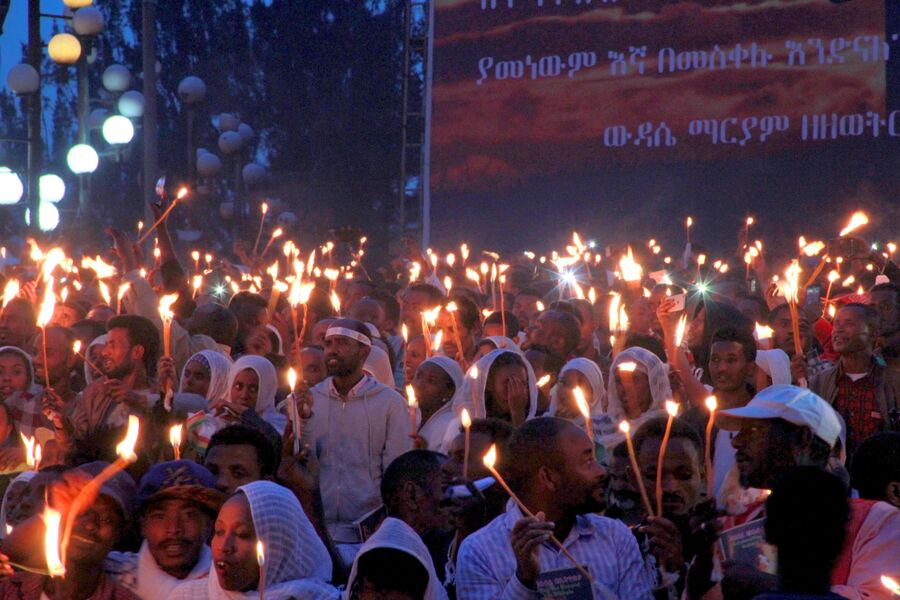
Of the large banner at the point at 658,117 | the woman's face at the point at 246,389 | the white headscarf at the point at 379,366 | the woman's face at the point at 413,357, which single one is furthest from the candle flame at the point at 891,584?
the large banner at the point at 658,117

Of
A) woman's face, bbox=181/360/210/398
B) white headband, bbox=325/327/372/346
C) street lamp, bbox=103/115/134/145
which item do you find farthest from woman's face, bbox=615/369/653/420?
street lamp, bbox=103/115/134/145

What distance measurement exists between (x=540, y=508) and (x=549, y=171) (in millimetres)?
12411

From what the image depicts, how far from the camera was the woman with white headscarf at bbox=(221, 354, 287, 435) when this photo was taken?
20.9ft

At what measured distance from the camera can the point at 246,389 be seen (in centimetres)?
638

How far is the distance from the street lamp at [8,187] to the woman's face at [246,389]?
8.78 meters

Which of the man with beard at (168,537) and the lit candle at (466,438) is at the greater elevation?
the lit candle at (466,438)

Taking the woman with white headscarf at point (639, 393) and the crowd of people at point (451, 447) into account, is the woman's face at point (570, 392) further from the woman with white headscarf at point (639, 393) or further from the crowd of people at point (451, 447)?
the woman with white headscarf at point (639, 393)


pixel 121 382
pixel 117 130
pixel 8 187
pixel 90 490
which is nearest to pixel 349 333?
pixel 121 382

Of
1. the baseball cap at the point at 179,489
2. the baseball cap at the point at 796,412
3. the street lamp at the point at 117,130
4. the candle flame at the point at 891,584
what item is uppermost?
the street lamp at the point at 117,130

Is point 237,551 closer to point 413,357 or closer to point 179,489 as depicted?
point 179,489

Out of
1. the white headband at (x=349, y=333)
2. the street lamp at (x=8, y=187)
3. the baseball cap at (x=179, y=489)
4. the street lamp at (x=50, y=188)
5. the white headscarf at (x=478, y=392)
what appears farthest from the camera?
the street lamp at (x=50, y=188)

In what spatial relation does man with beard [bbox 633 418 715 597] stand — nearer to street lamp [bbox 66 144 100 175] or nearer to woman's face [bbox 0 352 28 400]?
woman's face [bbox 0 352 28 400]

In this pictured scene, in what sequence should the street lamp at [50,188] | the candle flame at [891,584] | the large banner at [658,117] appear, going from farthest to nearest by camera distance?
the large banner at [658,117] → the street lamp at [50,188] → the candle flame at [891,584]

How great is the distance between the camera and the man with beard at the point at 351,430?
20.4 feet
